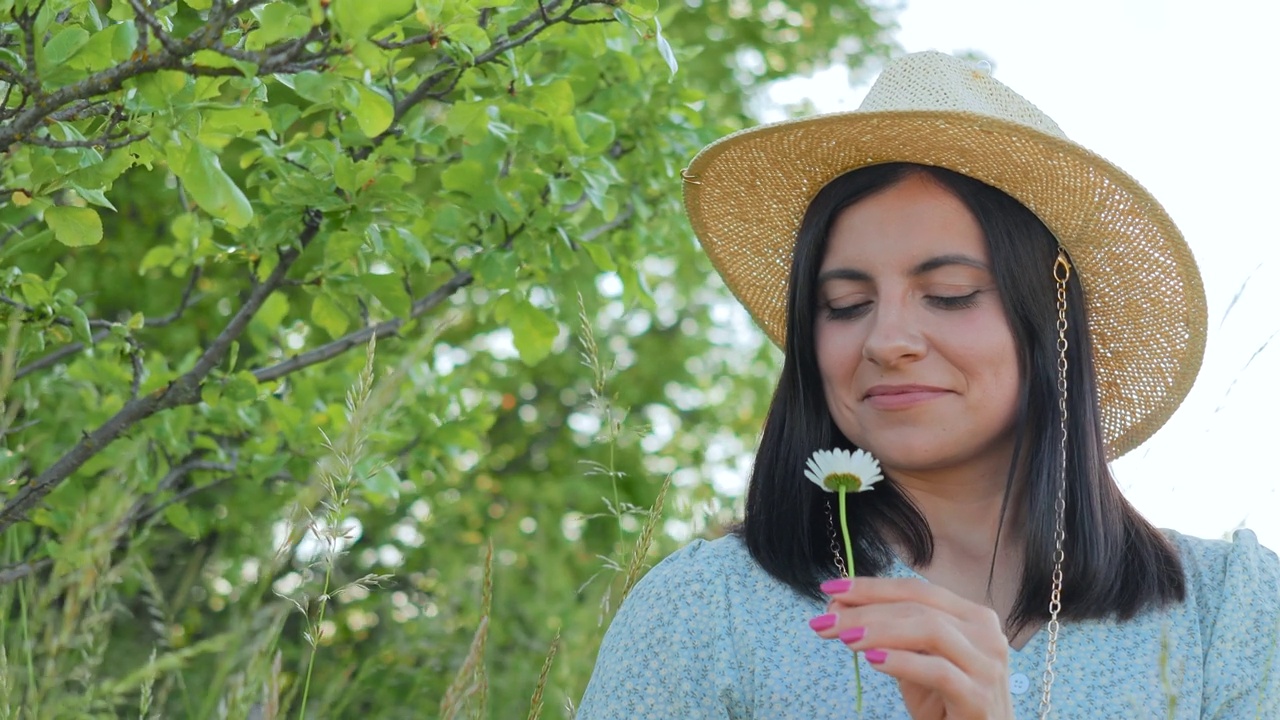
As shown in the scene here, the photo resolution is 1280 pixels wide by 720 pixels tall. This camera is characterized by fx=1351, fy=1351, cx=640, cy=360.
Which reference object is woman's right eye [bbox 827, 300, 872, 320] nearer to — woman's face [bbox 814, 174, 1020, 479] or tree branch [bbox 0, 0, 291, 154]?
woman's face [bbox 814, 174, 1020, 479]

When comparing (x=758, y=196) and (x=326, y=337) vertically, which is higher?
(x=758, y=196)

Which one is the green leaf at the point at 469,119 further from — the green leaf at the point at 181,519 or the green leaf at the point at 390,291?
the green leaf at the point at 181,519

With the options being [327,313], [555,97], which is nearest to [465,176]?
[555,97]

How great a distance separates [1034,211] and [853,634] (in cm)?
98

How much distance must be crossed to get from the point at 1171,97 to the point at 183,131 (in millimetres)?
2490

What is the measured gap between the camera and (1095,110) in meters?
3.95

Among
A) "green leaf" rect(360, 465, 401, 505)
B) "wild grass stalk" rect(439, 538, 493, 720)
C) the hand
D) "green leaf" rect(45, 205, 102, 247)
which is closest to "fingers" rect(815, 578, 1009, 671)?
the hand

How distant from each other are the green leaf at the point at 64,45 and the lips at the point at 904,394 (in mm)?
1142

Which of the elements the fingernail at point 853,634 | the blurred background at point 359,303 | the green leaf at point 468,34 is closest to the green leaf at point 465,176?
the blurred background at point 359,303

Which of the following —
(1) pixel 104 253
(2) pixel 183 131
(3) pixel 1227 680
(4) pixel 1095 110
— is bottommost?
(1) pixel 104 253

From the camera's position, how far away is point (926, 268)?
78.4 inches

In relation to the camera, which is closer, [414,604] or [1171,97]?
[1171,97]

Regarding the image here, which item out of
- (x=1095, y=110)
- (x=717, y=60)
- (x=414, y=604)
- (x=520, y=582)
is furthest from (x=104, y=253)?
(x=1095, y=110)

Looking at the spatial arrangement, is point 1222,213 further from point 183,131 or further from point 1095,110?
point 183,131
